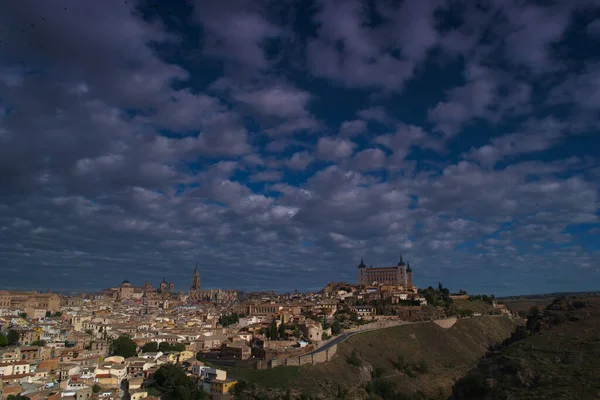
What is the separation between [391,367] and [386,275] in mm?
82889

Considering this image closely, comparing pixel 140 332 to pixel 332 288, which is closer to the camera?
pixel 140 332

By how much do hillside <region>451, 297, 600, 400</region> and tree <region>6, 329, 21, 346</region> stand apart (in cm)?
5396

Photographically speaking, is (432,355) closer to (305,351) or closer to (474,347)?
(474,347)

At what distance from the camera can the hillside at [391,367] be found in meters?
50.8

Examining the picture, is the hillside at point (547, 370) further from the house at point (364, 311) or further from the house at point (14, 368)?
the house at point (364, 311)

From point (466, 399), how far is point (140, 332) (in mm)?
54132

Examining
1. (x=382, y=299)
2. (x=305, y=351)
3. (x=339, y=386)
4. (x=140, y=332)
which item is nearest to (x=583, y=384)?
(x=339, y=386)

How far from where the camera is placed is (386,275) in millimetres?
147375

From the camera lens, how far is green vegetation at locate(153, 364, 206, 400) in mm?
44906

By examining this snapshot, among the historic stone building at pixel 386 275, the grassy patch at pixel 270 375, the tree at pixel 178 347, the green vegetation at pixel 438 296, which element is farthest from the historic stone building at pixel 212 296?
the grassy patch at pixel 270 375

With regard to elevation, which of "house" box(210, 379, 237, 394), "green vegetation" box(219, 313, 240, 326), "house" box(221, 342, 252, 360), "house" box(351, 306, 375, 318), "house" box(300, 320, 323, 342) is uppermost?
"house" box(351, 306, 375, 318)

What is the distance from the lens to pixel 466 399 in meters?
34.3

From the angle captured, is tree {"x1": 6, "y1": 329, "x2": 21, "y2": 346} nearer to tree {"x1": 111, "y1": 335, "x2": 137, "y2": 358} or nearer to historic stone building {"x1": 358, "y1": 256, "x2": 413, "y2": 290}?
tree {"x1": 111, "y1": 335, "x2": 137, "y2": 358}

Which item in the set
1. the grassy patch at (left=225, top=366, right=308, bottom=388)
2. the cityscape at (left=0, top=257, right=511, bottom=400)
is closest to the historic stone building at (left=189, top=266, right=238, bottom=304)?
the cityscape at (left=0, top=257, right=511, bottom=400)
